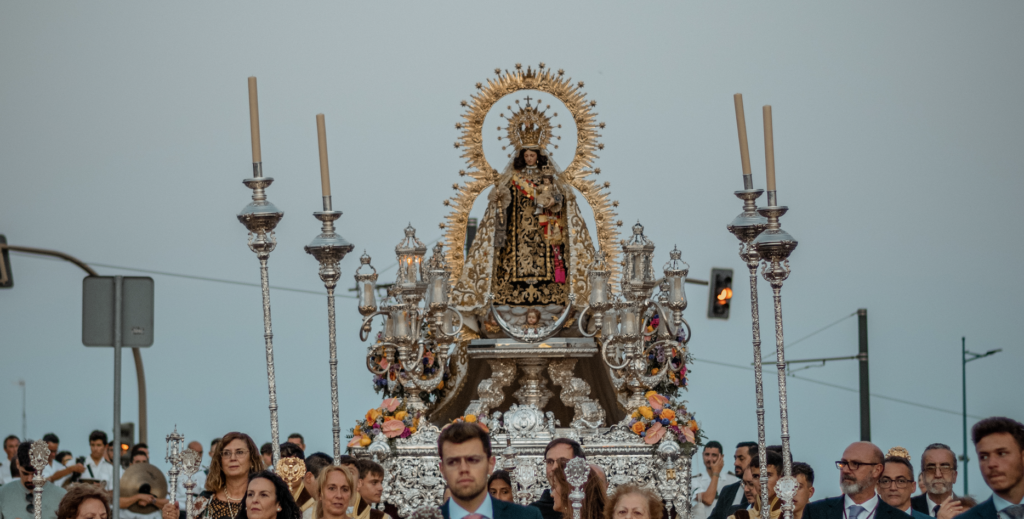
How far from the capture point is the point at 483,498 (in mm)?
6133

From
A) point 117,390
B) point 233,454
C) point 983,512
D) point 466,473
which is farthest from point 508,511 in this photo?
point 233,454

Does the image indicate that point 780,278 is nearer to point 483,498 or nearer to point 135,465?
point 483,498

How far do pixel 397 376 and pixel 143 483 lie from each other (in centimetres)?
247

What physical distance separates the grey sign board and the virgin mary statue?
703 cm

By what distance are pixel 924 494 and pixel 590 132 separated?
20.1 ft

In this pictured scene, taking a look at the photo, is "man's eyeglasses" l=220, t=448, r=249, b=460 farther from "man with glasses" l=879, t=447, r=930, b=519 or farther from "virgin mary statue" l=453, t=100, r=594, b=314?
"virgin mary statue" l=453, t=100, r=594, b=314

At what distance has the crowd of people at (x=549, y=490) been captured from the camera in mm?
6215

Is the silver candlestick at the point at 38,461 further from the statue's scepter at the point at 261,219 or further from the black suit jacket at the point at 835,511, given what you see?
the black suit jacket at the point at 835,511

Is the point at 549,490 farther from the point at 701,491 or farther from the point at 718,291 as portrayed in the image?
the point at 718,291

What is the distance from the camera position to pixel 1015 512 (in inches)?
259

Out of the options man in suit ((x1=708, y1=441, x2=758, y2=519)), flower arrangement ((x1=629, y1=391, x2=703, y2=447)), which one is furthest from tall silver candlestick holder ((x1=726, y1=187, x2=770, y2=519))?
flower arrangement ((x1=629, y1=391, x2=703, y2=447))

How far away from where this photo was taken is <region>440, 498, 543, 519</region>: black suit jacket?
6176mm

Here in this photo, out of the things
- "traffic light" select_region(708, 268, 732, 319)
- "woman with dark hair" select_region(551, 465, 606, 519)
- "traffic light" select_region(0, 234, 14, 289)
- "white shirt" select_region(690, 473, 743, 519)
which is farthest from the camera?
"traffic light" select_region(0, 234, 14, 289)

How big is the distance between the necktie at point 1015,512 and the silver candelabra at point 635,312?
22.6 ft
